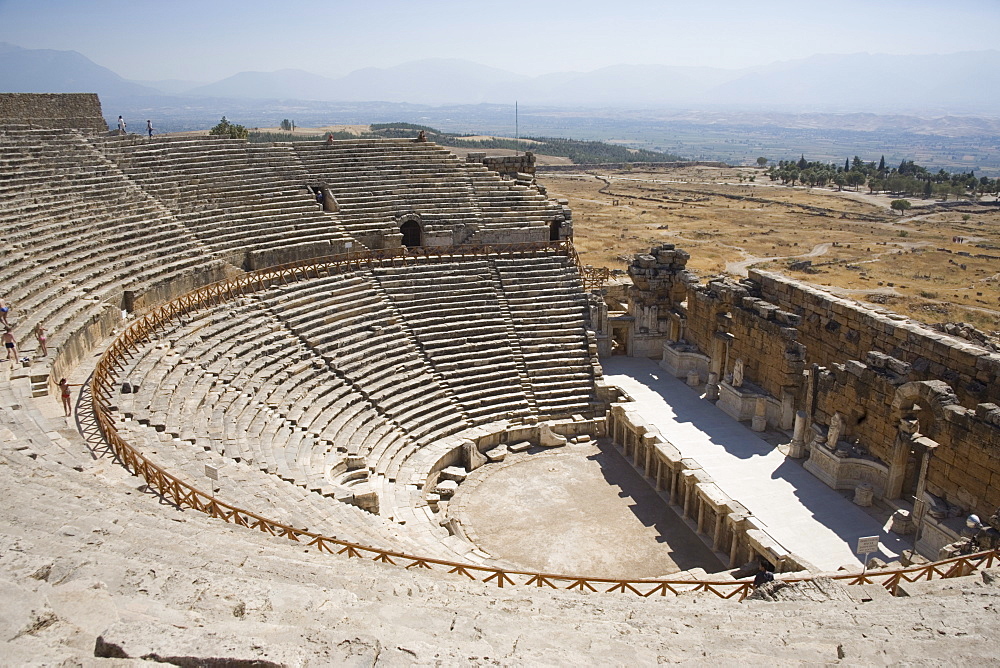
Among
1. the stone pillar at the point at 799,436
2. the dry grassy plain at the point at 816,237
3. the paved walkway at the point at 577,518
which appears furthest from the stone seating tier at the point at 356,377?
the dry grassy plain at the point at 816,237

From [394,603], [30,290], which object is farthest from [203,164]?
[394,603]

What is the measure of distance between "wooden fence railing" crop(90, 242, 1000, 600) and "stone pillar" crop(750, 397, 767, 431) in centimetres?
776

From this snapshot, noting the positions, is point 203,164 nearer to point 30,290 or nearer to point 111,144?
point 111,144

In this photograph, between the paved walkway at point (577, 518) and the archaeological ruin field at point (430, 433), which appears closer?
the archaeological ruin field at point (430, 433)

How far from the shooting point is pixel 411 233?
1072 inches

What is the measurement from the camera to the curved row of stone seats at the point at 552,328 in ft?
72.6

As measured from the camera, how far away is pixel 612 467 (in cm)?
1966

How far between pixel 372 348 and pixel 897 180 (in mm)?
97670

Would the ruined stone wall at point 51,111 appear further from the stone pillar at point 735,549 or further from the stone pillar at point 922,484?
the stone pillar at point 922,484

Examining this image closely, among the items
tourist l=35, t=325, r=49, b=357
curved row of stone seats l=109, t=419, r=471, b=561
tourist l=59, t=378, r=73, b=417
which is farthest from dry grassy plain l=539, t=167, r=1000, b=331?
tourist l=59, t=378, r=73, b=417

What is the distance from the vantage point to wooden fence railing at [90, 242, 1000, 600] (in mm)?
10156

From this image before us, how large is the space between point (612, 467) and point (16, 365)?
46.4 feet

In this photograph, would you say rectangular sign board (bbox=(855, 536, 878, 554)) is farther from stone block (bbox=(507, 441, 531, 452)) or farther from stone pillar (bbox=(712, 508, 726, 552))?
stone block (bbox=(507, 441, 531, 452))

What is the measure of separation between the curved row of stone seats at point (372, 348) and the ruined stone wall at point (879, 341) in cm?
1028
